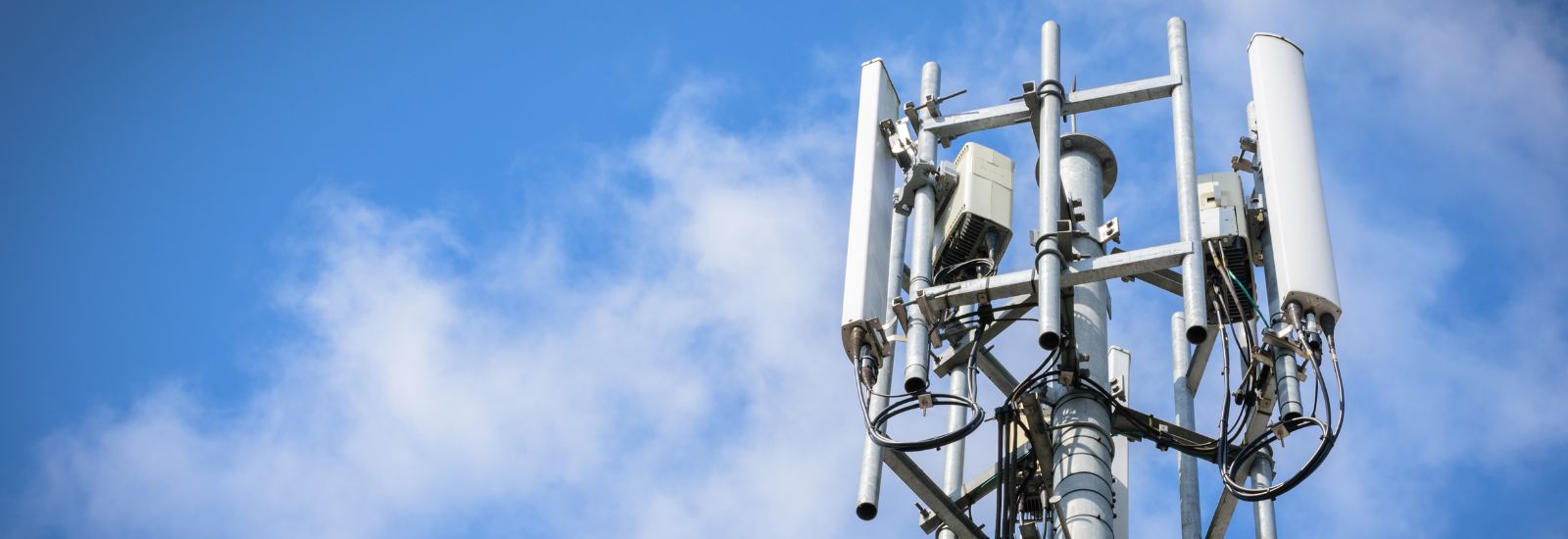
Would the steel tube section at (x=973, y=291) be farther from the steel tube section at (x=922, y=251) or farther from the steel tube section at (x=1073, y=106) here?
the steel tube section at (x=1073, y=106)

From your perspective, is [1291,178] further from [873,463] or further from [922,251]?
[873,463]

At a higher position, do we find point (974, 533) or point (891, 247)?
point (891, 247)

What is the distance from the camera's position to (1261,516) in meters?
15.7

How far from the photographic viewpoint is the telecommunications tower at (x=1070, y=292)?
14273 millimetres

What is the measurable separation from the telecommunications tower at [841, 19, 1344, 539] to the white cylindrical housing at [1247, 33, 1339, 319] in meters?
0.02

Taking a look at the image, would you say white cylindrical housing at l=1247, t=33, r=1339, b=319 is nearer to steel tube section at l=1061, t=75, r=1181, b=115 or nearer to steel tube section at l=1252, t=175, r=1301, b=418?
steel tube section at l=1252, t=175, r=1301, b=418

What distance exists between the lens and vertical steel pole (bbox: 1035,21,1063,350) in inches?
561

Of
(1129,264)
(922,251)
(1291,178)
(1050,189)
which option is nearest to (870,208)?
(922,251)

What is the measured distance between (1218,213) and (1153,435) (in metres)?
2.07

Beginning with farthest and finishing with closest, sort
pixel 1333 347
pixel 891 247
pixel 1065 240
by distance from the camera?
1. pixel 891 247
2. pixel 1065 240
3. pixel 1333 347

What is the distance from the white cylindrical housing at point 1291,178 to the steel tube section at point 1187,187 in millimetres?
628

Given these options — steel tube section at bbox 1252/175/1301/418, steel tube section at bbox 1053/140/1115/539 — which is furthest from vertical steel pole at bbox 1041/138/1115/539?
steel tube section at bbox 1252/175/1301/418

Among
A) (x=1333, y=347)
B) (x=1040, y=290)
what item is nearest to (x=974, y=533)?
(x=1040, y=290)

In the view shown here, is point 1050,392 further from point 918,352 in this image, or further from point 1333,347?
point 1333,347
